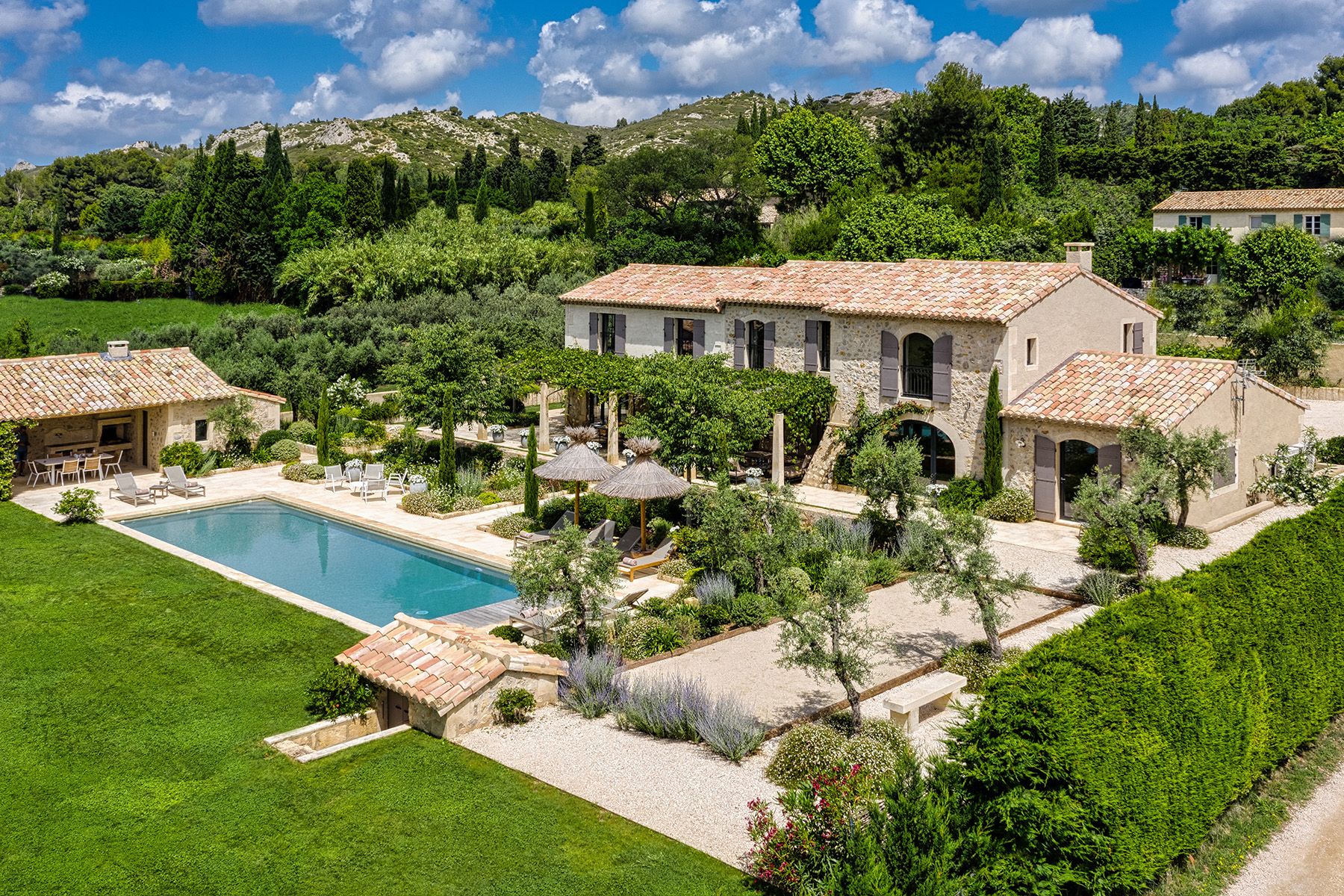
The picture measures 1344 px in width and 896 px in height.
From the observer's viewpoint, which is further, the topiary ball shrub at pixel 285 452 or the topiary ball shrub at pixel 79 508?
the topiary ball shrub at pixel 285 452

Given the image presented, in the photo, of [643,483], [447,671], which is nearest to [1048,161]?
[643,483]

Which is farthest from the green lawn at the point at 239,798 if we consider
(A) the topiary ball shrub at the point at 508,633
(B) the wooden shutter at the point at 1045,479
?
(B) the wooden shutter at the point at 1045,479

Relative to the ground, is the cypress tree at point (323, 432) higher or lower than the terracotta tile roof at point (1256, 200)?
lower

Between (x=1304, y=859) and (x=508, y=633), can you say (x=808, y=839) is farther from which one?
(x=508, y=633)

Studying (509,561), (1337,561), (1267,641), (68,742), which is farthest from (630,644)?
(1337,561)

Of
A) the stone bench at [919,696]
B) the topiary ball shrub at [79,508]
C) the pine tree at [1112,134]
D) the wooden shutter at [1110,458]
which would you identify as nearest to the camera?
the stone bench at [919,696]

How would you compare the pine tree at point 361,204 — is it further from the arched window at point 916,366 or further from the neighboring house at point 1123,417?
the neighboring house at point 1123,417

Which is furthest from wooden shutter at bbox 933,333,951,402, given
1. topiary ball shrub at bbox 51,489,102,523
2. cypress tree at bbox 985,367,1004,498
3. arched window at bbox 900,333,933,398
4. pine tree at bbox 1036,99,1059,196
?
pine tree at bbox 1036,99,1059,196

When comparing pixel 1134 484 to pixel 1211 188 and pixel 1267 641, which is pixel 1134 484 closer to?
pixel 1267 641

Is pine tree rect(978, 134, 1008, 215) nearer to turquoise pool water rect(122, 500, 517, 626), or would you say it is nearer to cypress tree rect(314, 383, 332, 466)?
cypress tree rect(314, 383, 332, 466)
